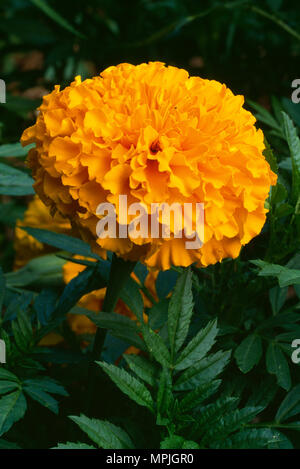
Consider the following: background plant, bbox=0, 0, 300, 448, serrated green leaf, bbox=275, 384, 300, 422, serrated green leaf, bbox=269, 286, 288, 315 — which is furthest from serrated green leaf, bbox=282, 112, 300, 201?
serrated green leaf, bbox=275, 384, 300, 422

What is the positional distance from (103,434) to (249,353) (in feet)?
0.81

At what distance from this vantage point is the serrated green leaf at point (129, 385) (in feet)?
1.92

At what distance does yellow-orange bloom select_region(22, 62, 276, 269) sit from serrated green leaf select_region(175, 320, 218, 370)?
0.25 feet

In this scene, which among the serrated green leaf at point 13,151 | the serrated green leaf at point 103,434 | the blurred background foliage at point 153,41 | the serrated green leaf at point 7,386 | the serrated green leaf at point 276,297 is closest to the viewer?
the serrated green leaf at point 103,434

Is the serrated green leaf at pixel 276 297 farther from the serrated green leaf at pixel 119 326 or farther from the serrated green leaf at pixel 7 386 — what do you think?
the serrated green leaf at pixel 7 386

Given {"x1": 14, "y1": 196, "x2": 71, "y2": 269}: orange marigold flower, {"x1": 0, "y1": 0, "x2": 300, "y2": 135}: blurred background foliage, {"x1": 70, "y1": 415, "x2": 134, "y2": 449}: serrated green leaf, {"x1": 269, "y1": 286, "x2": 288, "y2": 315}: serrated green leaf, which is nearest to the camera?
{"x1": 70, "y1": 415, "x2": 134, "y2": 449}: serrated green leaf

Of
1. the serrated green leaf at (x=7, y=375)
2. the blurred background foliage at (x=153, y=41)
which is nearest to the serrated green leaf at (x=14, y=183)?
the serrated green leaf at (x=7, y=375)

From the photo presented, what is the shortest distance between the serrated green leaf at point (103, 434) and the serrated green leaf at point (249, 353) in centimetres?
18

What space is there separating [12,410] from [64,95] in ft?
1.19

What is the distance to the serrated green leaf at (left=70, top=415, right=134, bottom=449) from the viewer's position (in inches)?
22.0

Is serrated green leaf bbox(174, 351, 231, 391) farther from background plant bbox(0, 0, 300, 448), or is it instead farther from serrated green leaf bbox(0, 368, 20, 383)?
serrated green leaf bbox(0, 368, 20, 383)

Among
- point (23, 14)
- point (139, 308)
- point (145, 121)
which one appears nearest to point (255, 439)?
point (139, 308)

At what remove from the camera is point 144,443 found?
0.64 meters

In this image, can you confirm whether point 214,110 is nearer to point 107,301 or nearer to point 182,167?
point 182,167
